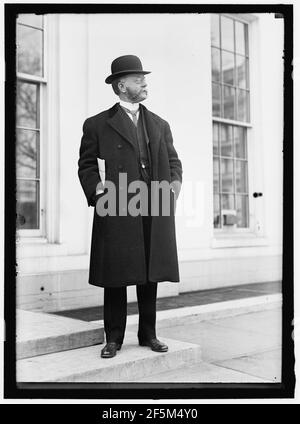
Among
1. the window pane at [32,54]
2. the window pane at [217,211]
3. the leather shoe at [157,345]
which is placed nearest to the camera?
the leather shoe at [157,345]

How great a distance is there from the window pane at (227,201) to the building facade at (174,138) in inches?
0.5

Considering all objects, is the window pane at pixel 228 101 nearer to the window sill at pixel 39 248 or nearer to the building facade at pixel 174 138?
the building facade at pixel 174 138

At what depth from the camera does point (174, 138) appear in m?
4.68

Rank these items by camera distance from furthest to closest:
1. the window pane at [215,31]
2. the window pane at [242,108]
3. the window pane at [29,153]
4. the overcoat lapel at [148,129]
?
the window pane at [242,108]
the window pane at [215,31]
the window pane at [29,153]
the overcoat lapel at [148,129]

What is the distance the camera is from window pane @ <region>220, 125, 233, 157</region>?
247 inches

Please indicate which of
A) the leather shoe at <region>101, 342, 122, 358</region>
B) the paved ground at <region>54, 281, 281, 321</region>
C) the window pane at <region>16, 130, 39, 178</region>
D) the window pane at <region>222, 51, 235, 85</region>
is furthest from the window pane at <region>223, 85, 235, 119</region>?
the leather shoe at <region>101, 342, 122, 358</region>

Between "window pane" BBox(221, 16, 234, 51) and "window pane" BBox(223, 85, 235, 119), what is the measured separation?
0.53m

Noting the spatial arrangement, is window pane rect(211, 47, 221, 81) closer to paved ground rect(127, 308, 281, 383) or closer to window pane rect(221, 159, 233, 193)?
window pane rect(221, 159, 233, 193)

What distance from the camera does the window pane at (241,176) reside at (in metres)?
6.00

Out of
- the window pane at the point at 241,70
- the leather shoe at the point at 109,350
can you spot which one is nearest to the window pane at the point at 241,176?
the window pane at the point at 241,70
